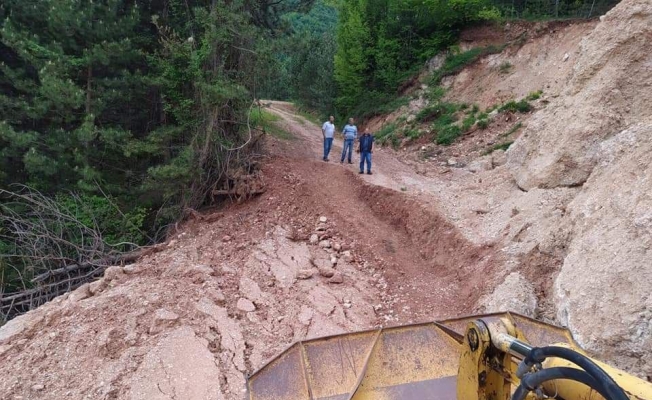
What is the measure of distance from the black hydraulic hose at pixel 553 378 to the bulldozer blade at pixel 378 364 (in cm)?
178

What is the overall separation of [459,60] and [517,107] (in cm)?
517

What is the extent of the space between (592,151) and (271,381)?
6.25m

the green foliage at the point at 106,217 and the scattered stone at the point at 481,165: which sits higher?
the scattered stone at the point at 481,165

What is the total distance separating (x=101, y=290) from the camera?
785cm

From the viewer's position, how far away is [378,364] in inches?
167

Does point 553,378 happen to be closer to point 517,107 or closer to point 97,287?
point 97,287

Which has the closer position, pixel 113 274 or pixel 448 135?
pixel 113 274

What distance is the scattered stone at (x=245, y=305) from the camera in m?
7.25

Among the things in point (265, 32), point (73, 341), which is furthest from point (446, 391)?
point (265, 32)

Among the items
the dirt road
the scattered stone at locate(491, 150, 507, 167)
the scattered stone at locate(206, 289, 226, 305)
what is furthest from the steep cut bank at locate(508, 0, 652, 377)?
the scattered stone at locate(206, 289, 226, 305)

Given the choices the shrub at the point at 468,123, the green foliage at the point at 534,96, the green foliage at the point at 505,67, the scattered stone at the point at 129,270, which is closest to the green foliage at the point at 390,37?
the green foliage at the point at 505,67

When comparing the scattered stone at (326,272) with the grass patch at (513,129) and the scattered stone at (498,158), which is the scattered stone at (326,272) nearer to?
the scattered stone at (498,158)

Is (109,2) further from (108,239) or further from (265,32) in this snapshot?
(108,239)

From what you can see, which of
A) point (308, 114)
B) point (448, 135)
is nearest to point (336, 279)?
point (448, 135)
